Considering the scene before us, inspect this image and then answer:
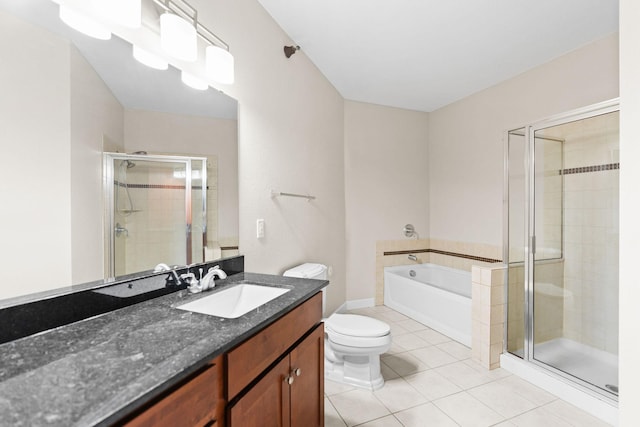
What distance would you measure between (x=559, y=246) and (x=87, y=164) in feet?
9.57

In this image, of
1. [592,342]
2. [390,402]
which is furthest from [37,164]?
[592,342]

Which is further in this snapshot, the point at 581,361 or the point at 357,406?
the point at 581,361

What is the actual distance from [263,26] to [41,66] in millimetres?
1571

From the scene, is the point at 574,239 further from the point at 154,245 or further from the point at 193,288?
the point at 154,245

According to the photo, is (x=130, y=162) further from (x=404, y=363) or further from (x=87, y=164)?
(x=404, y=363)

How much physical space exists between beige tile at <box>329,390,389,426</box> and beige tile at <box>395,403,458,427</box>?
12cm

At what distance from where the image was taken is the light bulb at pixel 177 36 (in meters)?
1.28

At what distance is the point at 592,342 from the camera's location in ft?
7.26

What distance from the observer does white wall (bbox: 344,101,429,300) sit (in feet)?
11.9

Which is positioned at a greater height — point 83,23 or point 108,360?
point 83,23

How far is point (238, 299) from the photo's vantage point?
148 cm

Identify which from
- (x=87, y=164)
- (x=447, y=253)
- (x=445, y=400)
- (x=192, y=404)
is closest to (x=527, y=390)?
(x=445, y=400)
